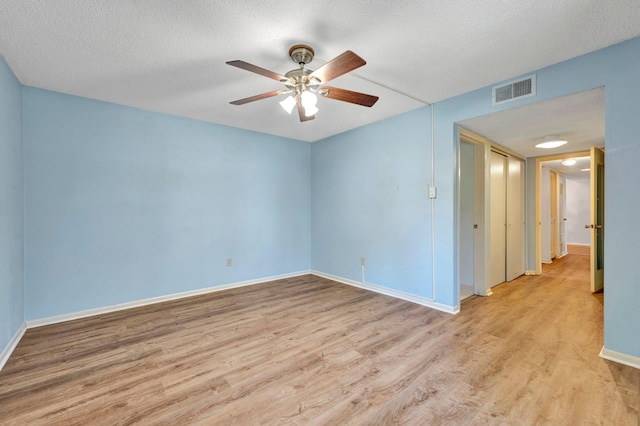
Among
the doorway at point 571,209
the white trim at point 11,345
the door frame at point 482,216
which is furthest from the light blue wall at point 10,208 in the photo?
the doorway at point 571,209

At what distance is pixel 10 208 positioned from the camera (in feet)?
7.70

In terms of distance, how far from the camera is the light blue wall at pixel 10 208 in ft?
7.11

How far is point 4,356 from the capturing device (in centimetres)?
212

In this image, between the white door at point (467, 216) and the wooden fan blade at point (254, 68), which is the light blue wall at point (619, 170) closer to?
the white door at point (467, 216)

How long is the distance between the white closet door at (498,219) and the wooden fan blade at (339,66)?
10.7 feet

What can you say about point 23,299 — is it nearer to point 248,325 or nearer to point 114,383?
point 114,383

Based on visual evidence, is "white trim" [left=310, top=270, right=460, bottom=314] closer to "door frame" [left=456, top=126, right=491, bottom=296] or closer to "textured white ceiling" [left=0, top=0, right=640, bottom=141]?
"door frame" [left=456, top=126, right=491, bottom=296]

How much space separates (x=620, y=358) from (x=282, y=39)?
11.6 ft

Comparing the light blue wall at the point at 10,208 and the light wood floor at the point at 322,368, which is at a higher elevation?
the light blue wall at the point at 10,208

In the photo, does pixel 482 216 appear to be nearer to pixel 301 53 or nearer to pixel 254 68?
pixel 301 53

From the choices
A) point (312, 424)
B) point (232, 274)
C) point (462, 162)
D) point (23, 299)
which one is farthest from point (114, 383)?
point (462, 162)

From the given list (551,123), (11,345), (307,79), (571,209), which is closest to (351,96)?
(307,79)

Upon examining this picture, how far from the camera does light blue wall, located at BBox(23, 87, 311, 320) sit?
2844mm

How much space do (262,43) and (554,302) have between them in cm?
443
